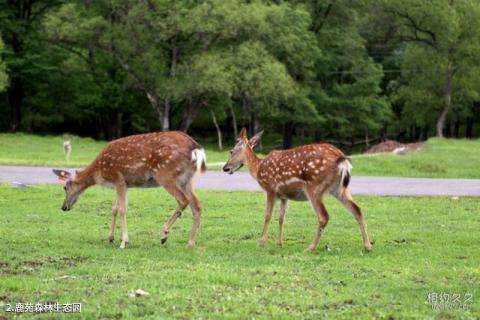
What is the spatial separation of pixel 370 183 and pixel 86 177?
41.9 ft

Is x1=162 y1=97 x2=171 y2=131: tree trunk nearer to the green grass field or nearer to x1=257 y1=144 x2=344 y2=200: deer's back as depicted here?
the green grass field

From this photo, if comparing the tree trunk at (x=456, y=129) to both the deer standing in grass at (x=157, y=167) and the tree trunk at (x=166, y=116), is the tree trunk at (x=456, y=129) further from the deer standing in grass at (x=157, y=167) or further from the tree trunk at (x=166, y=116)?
the deer standing in grass at (x=157, y=167)

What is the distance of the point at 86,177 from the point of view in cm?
1271

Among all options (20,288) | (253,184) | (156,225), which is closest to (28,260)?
(20,288)

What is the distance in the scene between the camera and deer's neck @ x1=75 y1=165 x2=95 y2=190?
41.4ft

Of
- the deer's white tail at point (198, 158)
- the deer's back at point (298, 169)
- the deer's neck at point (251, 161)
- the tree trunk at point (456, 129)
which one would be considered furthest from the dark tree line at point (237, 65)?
the deer's white tail at point (198, 158)

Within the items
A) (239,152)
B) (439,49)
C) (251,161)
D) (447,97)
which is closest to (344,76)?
(439,49)

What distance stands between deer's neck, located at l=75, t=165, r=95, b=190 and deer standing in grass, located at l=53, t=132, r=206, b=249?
241 millimetres

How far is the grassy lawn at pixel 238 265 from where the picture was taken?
24.2 feet

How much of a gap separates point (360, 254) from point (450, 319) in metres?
3.85

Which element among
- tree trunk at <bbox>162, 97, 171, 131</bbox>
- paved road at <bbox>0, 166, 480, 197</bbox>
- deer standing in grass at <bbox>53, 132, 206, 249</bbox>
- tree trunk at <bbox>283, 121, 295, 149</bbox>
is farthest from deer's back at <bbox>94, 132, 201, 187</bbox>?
tree trunk at <bbox>283, 121, 295, 149</bbox>

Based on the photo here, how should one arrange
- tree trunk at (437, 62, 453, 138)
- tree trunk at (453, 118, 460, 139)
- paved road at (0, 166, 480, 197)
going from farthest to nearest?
tree trunk at (453, 118, 460, 139) → tree trunk at (437, 62, 453, 138) → paved road at (0, 166, 480, 197)

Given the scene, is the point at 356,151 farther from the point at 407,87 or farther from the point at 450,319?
the point at 450,319

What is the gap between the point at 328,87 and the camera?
62.2 m
